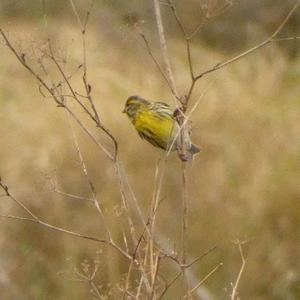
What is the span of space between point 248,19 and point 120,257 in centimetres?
436

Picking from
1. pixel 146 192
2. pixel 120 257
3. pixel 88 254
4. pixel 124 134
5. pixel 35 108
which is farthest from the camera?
pixel 35 108

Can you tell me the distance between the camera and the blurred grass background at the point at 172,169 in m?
5.80

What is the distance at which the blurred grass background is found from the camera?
5801mm

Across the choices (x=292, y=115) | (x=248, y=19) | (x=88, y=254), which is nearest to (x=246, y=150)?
(x=292, y=115)

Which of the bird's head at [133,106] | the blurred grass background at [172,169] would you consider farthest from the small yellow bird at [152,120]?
the blurred grass background at [172,169]

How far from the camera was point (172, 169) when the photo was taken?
6.43 meters

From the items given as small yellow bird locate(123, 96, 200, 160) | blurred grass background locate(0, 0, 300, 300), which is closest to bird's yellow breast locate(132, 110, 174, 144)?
small yellow bird locate(123, 96, 200, 160)

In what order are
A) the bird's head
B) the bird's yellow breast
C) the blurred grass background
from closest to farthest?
the bird's yellow breast
the bird's head
the blurred grass background

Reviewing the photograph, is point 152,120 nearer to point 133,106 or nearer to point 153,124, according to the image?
point 153,124

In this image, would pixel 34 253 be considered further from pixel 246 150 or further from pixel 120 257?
pixel 246 150

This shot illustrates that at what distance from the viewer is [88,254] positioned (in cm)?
602

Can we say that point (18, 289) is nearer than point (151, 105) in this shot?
No

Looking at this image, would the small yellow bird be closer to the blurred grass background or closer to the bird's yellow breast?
the bird's yellow breast

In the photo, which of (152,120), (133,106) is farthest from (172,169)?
(152,120)
